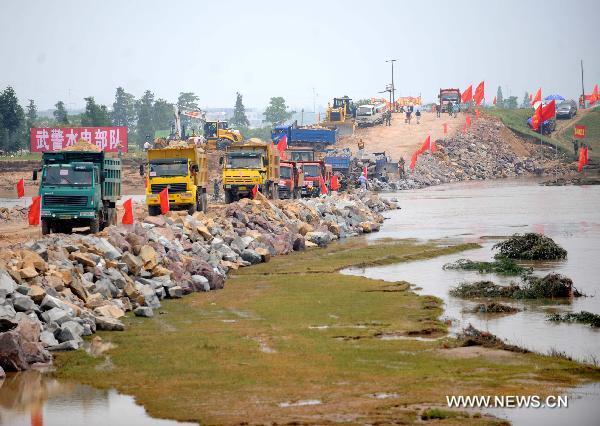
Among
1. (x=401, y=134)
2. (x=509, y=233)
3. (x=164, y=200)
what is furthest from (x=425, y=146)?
(x=164, y=200)

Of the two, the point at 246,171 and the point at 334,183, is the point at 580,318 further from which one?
the point at 334,183

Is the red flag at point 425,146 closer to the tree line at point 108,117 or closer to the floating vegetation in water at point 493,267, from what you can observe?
the tree line at point 108,117

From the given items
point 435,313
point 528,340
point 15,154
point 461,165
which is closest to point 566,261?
point 435,313

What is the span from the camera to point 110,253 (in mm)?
25969

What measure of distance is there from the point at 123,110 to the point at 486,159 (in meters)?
86.0

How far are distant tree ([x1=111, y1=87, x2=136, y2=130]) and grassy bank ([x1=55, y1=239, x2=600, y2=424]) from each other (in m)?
159

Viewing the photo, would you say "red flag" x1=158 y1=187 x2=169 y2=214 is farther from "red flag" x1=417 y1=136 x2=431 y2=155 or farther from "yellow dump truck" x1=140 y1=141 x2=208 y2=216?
"red flag" x1=417 y1=136 x2=431 y2=155

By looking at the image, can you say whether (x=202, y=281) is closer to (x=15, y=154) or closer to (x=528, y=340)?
(x=528, y=340)

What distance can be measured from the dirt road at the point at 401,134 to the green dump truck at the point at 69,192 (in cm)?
→ 6879

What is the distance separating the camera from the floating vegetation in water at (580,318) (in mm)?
22750

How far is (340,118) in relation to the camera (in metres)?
110

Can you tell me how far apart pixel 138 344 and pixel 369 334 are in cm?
464

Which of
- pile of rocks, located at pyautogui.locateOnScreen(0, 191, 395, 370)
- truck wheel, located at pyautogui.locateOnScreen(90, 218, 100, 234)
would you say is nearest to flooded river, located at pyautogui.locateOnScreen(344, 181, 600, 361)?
pile of rocks, located at pyautogui.locateOnScreen(0, 191, 395, 370)

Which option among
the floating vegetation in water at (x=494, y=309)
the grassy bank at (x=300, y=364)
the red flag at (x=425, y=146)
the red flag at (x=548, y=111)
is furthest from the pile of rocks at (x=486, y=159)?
the grassy bank at (x=300, y=364)
